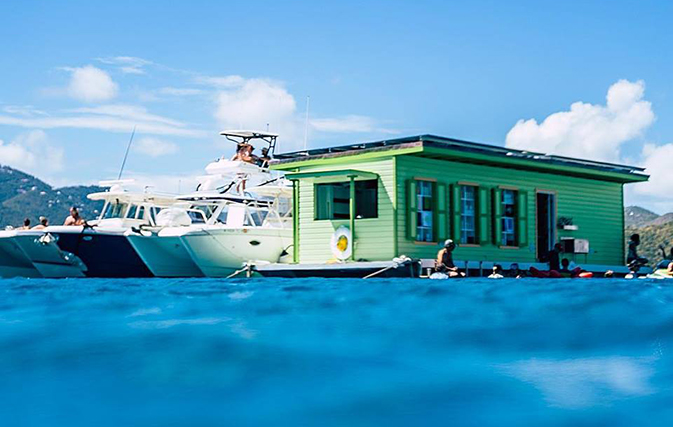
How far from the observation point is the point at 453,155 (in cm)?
2108

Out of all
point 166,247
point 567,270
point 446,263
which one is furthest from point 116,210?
point 567,270

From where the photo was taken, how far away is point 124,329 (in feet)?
20.2

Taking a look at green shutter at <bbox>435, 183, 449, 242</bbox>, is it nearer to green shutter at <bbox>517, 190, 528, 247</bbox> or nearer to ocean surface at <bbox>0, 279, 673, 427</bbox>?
green shutter at <bbox>517, 190, 528, 247</bbox>

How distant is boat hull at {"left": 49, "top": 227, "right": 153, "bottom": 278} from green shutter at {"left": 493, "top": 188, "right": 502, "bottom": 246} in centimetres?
911

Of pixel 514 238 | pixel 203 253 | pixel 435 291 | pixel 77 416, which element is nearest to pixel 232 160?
pixel 203 253

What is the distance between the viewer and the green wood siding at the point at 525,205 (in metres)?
21.0

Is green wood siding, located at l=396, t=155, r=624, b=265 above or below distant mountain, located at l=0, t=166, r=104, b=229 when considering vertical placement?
below

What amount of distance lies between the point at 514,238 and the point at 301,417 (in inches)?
787

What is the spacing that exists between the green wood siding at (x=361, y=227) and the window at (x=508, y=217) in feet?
12.3

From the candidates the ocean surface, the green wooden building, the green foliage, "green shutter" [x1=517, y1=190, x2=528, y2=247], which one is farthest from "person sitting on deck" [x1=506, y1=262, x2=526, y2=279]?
the green foliage

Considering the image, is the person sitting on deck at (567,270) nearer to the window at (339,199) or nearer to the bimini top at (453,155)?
the bimini top at (453,155)

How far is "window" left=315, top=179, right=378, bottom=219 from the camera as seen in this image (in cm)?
2188

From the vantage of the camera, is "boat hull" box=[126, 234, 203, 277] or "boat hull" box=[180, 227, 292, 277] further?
"boat hull" box=[126, 234, 203, 277]

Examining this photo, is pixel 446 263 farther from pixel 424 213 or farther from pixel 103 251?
pixel 103 251
